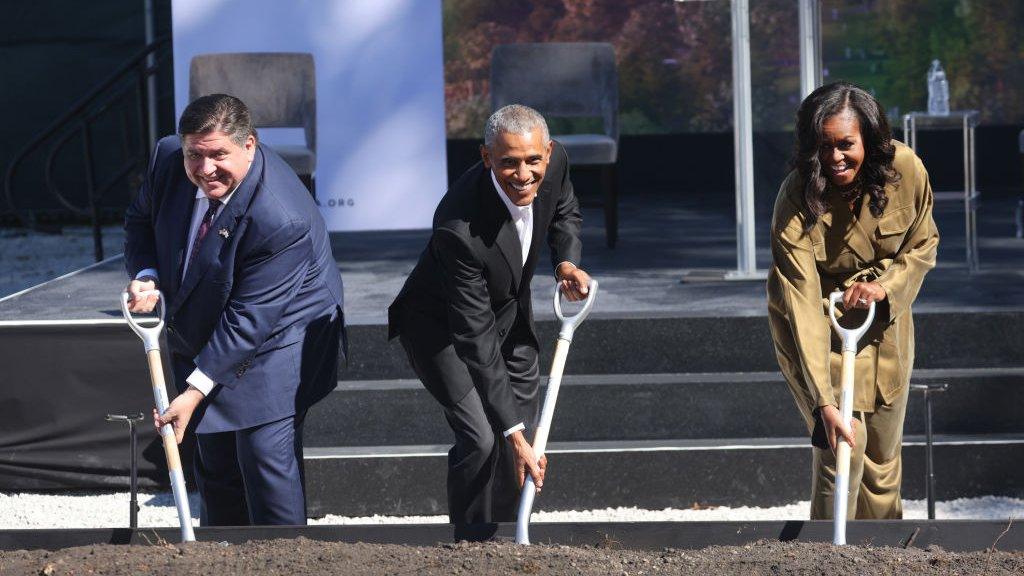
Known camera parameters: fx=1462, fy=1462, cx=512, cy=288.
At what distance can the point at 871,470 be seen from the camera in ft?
10.8

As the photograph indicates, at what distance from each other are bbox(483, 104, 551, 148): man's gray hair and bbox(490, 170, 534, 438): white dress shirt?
127mm

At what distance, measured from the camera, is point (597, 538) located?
9.16 feet

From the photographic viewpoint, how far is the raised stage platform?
453 centimetres

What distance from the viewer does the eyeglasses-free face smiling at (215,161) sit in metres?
3.00

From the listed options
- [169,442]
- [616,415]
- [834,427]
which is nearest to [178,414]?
[169,442]

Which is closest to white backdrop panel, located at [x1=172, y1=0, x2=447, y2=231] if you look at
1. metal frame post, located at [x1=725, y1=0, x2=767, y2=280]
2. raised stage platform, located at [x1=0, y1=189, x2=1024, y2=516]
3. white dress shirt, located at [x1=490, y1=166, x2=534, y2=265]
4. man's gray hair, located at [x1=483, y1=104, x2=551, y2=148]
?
raised stage platform, located at [x1=0, y1=189, x2=1024, y2=516]

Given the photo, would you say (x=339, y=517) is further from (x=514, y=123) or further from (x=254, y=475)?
(x=514, y=123)

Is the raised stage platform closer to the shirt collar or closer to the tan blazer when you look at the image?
the tan blazer

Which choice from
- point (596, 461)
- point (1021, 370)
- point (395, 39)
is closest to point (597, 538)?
point (596, 461)

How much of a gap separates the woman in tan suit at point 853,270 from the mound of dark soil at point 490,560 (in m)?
0.37

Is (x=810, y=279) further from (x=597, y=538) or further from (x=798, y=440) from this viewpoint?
(x=798, y=440)

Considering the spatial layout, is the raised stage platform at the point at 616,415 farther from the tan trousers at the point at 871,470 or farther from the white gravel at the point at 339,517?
the tan trousers at the point at 871,470

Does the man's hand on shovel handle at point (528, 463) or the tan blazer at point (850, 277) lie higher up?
the tan blazer at point (850, 277)

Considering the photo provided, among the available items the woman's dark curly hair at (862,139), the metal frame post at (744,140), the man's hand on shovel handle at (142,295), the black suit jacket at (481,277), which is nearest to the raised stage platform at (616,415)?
the metal frame post at (744,140)
